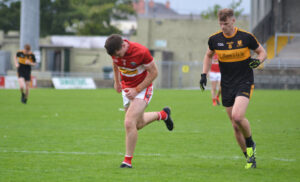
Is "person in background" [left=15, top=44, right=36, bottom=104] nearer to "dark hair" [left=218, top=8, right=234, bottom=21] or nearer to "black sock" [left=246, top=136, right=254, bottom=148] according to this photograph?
"dark hair" [left=218, top=8, right=234, bottom=21]

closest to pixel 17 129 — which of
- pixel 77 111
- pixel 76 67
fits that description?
pixel 77 111

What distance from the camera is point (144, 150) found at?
9.23 meters

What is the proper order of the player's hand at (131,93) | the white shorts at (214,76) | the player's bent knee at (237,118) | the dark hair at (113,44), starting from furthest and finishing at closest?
1. the white shorts at (214,76)
2. the player's hand at (131,93)
3. the player's bent knee at (237,118)
4. the dark hair at (113,44)

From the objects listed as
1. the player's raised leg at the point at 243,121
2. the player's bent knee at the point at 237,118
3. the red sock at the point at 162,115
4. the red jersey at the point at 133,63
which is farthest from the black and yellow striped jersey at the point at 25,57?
the player's bent knee at the point at 237,118

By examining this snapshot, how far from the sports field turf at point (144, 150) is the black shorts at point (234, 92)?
0.94 metres

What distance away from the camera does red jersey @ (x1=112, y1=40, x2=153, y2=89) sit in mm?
7203

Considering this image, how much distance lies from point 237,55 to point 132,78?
1536mm

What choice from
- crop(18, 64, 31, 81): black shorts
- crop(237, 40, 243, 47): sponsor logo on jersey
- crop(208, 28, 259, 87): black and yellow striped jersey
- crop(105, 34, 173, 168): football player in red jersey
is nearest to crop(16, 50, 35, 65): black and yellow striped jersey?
crop(18, 64, 31, 81): black shorts

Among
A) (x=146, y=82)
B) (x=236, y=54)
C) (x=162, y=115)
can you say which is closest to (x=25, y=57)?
(x=162, y=115)

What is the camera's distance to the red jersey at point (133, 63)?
7203 mm

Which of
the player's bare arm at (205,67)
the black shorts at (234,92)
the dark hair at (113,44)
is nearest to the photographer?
the dark hair at (113,44)

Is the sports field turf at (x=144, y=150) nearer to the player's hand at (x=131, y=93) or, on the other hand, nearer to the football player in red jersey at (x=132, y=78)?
the football player in red jersey at (x=132, y=78)

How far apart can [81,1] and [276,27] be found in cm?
4067

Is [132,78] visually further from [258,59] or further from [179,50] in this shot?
[179,50]
